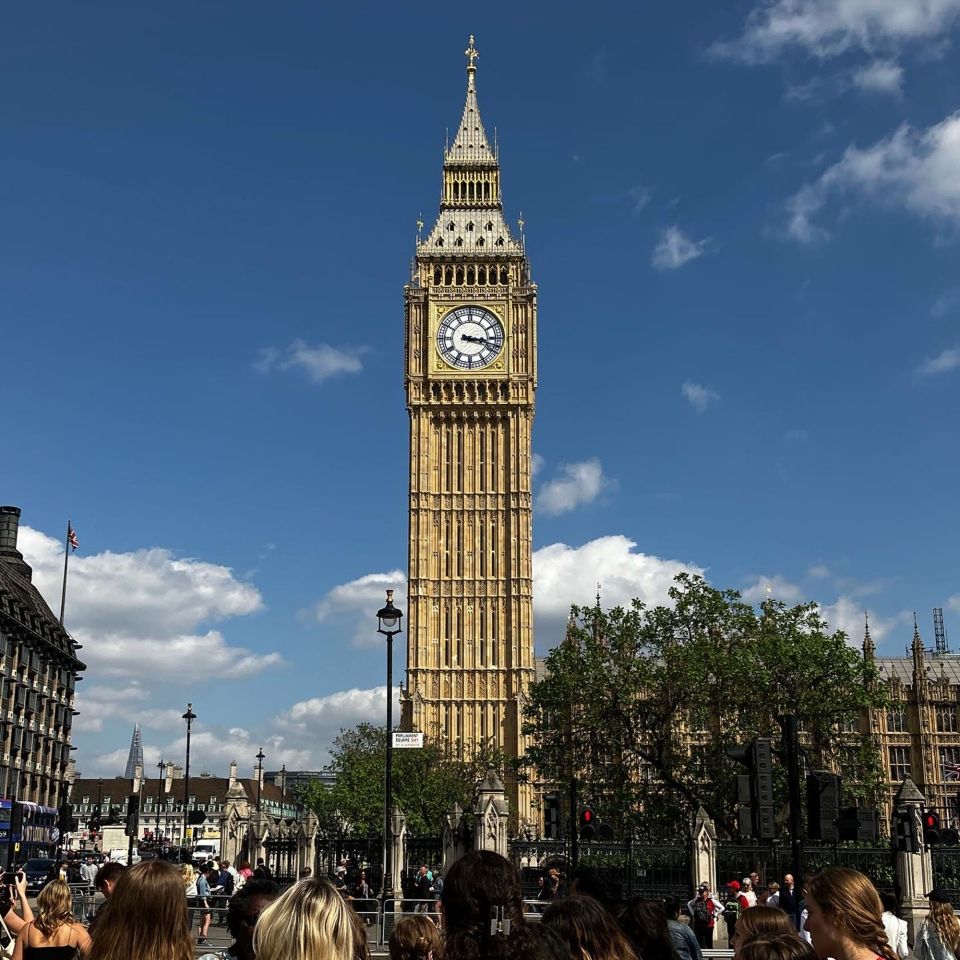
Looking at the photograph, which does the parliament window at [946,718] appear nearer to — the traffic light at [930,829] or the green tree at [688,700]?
the green tree at [688,700]

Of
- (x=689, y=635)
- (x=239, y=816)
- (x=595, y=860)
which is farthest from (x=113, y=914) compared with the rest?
(x=689, y=635)

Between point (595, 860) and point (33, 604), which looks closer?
point (595, 860)

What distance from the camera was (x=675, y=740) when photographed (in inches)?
1625

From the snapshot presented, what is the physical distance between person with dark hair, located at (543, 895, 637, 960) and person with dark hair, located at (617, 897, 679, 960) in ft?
3.96

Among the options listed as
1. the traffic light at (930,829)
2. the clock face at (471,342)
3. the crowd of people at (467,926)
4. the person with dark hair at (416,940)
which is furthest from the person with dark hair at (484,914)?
the clock face at (471,342)

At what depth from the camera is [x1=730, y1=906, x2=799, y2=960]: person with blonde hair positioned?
5.28m

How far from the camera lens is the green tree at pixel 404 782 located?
6119 cm

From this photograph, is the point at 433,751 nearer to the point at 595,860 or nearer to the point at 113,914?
the point at 595,860

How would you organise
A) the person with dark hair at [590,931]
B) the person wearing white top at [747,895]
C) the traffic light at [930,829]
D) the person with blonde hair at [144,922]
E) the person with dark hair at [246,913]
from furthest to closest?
the traffic light at [930,829] < the person wearing white top at [747,895] < the person with dark hair at [246,913] < the person with dark hair at [590,931] < the person with blonde hair at [144,922]

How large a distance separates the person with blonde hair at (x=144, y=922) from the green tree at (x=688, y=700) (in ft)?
114

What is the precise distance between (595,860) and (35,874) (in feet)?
60.3

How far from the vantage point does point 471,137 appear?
302ft

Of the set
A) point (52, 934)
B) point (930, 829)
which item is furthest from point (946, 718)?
point (52, 934)

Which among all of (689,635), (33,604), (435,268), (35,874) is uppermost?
(435,268)
